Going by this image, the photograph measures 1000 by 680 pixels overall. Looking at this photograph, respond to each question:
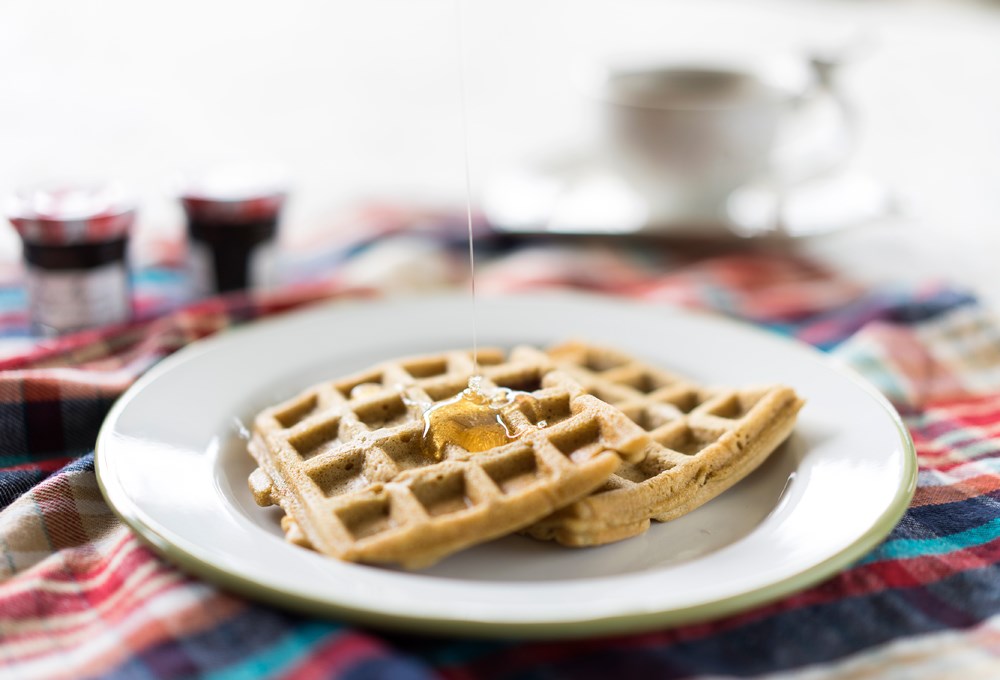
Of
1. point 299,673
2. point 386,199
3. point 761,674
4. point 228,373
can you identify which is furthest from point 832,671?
point 386,199

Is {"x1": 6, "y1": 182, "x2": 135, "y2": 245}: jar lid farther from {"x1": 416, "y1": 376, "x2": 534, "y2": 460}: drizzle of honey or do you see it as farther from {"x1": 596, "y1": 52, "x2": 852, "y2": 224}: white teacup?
{"x1": 596, "y1": 52, "x2": 852, "y2": 224}: white teacup

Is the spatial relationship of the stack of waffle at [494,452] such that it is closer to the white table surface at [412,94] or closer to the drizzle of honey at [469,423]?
the drizzle of honey at [469,423]

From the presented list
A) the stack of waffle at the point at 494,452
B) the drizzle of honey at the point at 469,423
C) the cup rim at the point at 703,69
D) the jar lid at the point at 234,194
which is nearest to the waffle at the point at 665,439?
the stack of waffle at the point at 494,452

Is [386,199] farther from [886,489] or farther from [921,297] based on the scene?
[886,489]

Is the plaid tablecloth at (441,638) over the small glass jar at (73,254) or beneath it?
beneath

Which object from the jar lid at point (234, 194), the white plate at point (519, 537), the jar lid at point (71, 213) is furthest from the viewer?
the jar lid at point (234, 194)

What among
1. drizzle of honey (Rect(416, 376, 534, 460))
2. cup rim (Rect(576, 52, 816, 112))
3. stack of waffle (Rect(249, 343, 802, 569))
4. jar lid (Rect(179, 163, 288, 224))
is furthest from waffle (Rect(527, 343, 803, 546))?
cup rim (Rect(576, 52, 816, 112))

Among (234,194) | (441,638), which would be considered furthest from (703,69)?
(441,638)
